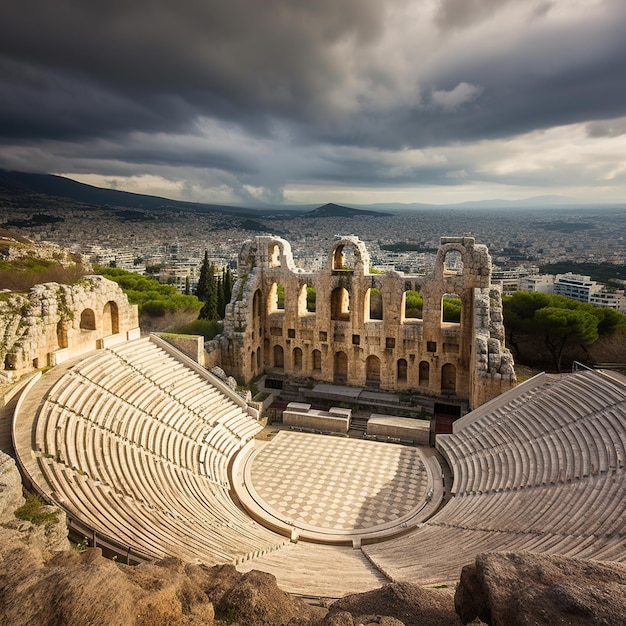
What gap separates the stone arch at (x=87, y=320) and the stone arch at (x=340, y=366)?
45.0 feet

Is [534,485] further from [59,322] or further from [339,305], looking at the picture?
[59,322]

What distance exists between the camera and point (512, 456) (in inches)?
720

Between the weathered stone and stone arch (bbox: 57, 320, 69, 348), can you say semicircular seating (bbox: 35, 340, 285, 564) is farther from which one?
the weathered stone

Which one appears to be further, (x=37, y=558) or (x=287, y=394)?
(x=287, y=394)

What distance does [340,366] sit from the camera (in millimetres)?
29562

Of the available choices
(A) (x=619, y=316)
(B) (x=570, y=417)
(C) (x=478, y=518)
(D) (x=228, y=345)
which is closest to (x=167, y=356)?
(D) (x=228, y=345)

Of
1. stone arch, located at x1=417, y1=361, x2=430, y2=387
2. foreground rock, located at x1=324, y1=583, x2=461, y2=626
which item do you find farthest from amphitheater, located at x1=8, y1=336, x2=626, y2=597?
stone arch, located at x1=417, y1=361, x2=430, y2=387

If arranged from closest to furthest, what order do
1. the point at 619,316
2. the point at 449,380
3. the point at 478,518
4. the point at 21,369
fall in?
1. the point at 478,518
2. the point at 21,369
3. the point at 449,380
4. the point at 619,316

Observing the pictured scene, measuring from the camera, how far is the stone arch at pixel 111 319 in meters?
23.2

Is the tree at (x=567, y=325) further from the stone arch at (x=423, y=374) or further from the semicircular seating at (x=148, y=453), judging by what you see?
the semicircular seating at (x=148, y=453)

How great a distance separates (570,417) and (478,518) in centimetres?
622

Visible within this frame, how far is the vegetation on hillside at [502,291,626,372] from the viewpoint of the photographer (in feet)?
96.1

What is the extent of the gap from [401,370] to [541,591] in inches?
920

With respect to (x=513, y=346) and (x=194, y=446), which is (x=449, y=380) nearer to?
(x=513, y=346)
